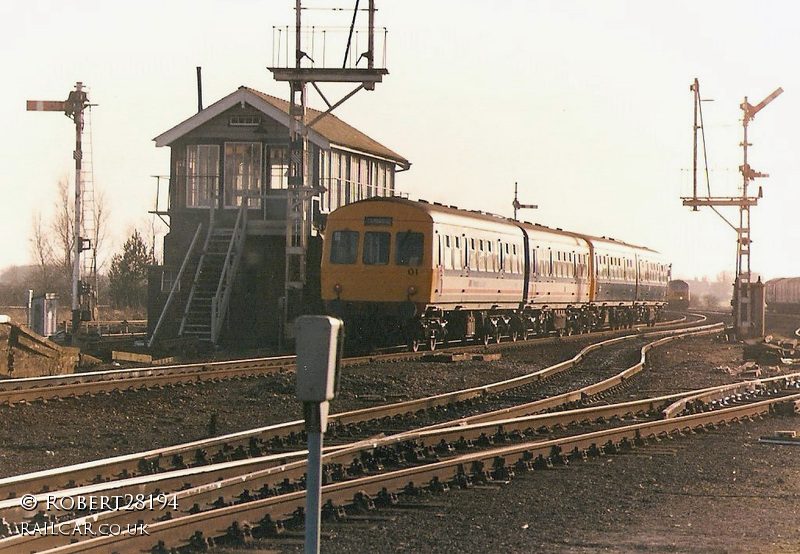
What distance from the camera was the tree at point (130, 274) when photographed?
56.4 meters

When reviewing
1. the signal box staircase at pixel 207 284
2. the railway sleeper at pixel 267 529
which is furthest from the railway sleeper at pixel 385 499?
the signal box staircase at pixel 207 284

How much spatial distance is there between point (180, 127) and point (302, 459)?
2363 cm

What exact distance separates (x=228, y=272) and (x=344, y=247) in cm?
570

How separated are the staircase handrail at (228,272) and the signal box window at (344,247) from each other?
4015 millimetres

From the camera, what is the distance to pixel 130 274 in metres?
57.5

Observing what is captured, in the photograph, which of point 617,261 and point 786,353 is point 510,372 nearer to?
point 786,353

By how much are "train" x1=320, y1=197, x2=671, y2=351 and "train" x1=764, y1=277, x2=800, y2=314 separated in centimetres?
4188

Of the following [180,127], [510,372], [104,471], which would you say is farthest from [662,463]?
[180,127]

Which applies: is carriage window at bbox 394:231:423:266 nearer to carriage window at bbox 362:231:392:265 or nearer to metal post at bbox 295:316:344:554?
carriage window at bbox 362:231:392:265

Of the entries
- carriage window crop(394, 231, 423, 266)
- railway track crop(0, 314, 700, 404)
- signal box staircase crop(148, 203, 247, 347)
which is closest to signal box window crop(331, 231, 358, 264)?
carriage window crop(394, 231, 423, 266)

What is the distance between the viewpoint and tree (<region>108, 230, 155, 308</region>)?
56438mm

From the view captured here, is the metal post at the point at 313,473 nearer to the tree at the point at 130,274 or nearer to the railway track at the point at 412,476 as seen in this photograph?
the railway track at the point at 412,476

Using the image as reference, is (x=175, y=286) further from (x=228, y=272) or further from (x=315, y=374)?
(x=315, y=374)

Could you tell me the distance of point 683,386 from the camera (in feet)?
64.4
